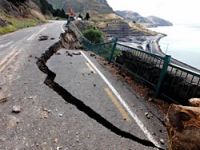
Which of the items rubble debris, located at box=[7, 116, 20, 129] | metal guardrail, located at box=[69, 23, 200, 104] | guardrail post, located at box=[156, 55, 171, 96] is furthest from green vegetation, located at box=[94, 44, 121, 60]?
rubble debris, located at box=[7, 116, 20, 129]

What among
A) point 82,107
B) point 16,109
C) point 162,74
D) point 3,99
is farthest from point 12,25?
point 16,109

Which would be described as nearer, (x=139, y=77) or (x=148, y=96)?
(x=148, y=96)

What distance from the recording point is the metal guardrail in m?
6.70

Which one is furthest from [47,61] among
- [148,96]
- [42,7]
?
[42,7]

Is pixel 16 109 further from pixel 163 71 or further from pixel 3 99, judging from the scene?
pixel 163 71

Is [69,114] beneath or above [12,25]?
above

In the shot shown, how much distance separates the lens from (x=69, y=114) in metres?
5.65

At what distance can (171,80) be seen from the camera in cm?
743

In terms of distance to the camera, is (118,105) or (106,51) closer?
(118,105)

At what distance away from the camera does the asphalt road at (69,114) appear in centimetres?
455

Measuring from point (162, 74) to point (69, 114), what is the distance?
315 centimetres

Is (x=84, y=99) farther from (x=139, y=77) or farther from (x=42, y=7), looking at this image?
(x=42, y=7)

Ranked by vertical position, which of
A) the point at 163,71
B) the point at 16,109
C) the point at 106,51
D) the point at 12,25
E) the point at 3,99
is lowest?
the point at 12,25

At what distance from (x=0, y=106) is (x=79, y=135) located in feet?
6.51
